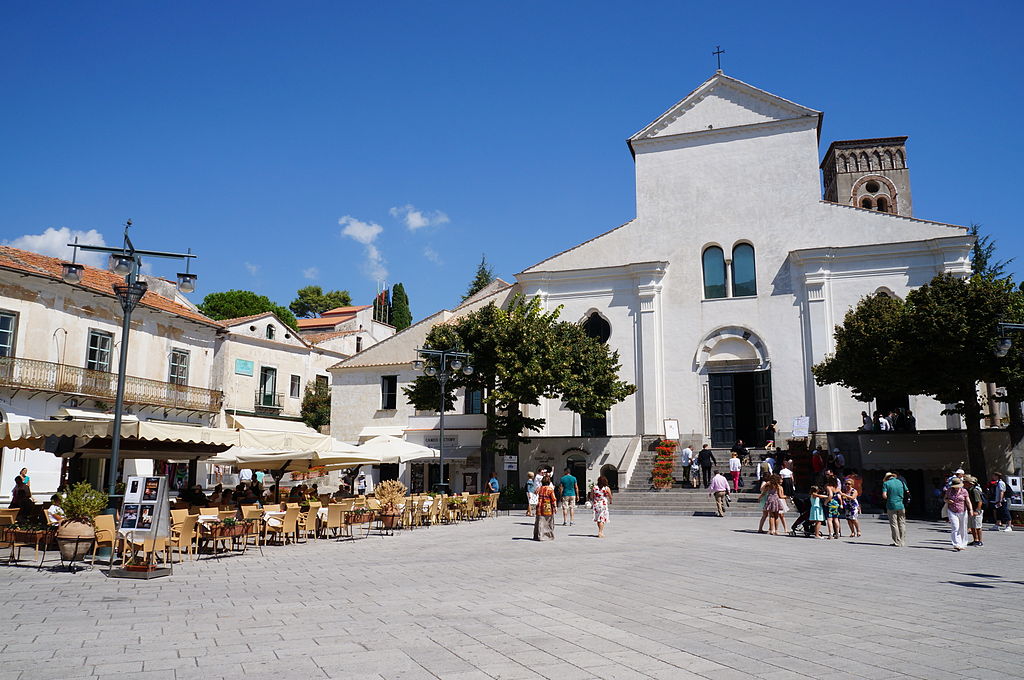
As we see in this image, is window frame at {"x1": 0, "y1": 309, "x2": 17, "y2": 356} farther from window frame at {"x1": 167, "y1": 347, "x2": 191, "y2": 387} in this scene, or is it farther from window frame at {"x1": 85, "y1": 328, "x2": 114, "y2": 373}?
window frame at {"x1": 167, "y1": 347, "x2": 191, "y2": 387}

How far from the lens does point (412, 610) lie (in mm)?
8516

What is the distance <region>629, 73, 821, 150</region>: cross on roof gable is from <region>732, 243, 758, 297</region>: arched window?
574cm

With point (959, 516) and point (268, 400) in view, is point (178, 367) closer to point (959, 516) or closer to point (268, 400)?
point (268, 400)

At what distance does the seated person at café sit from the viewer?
1346 cm

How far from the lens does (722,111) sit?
3369cm

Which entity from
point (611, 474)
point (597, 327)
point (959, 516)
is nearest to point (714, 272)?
point (597, 327)

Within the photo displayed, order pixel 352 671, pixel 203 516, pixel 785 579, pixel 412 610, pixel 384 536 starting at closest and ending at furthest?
pixel 352 671 < pixel 412 610 < pixel 785 579 < pixel 203 516 < pixel 384 536

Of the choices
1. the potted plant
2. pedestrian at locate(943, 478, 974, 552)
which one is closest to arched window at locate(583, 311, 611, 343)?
pedestrian at locate(943, 478, 974, 552)

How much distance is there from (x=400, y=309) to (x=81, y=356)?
48363 millimetres

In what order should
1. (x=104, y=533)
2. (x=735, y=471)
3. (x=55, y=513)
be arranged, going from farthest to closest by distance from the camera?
(x=735, y=471) < (x=55, y=513) < (x=104, y=533)

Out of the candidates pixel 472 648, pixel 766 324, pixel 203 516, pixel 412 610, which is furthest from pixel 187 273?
pixel 766 324

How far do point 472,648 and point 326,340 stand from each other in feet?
144

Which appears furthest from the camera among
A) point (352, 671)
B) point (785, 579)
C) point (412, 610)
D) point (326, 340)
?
point (326, 340)

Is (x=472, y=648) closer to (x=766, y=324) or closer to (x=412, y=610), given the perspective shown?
(x=412, y=610)
